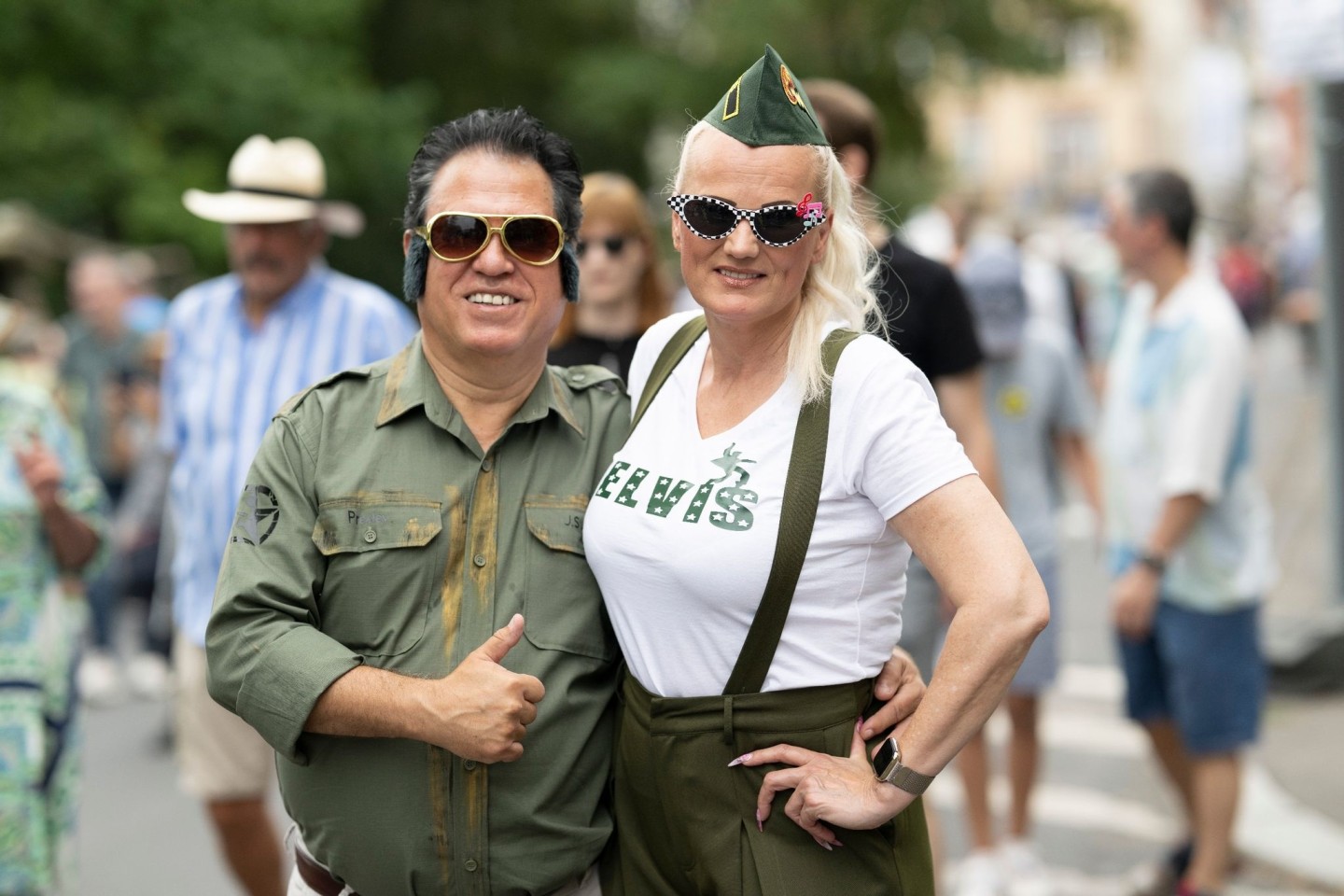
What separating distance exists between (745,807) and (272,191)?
2911mm

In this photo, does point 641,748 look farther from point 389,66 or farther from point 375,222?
point 389,66

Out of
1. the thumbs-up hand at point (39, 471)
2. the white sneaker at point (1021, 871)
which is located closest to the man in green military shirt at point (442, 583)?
the thumbs-up hand at point (39, 471)

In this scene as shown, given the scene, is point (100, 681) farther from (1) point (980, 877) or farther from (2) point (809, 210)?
(2) point (809, 210)

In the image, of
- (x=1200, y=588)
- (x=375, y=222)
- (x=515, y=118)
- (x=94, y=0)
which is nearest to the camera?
(x=515, y=118)

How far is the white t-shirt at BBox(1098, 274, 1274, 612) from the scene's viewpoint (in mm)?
4852

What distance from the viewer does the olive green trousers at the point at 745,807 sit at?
2496mm

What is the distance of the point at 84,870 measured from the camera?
19.2 ft

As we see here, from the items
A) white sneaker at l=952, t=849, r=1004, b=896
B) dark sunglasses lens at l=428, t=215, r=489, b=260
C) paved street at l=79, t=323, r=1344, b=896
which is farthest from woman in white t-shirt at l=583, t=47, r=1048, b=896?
paved street at l=79, t=323, r=1344, b=896

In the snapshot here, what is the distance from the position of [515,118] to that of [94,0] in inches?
580

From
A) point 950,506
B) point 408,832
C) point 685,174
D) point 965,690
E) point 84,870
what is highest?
point 685,174

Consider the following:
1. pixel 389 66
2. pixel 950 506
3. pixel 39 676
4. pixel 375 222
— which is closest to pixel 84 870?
pixel 39 676

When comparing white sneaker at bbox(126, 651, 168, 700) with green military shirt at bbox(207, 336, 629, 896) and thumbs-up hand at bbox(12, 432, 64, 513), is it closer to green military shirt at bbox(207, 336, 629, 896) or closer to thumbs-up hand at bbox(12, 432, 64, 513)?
thumbs-up hand at bbox(12, 432, 64, 513)

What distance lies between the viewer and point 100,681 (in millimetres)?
8453

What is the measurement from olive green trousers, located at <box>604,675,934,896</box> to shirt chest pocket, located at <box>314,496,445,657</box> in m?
0.41
